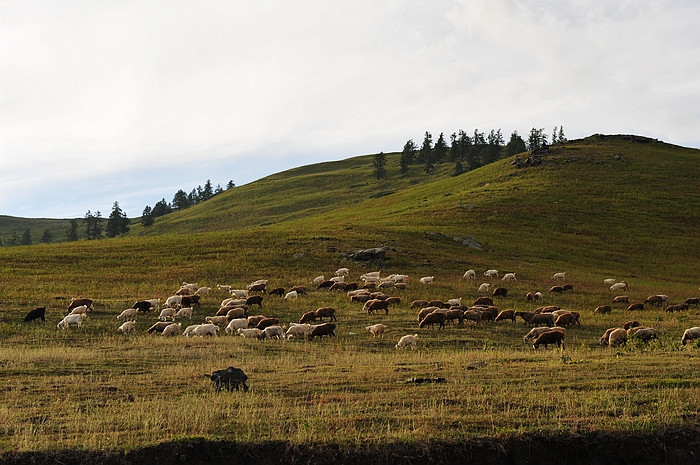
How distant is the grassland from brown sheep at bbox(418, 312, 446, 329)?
764 mm

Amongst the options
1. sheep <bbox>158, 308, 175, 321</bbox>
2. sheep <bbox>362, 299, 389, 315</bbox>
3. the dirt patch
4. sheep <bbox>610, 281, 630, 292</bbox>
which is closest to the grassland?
the dirt patch

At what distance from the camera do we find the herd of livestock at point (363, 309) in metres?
25.1

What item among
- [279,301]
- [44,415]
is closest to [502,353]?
[44,415]

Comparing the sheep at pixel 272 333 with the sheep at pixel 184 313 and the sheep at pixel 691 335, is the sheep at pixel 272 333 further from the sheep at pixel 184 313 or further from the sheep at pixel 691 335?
the sheep at pixel 691 335

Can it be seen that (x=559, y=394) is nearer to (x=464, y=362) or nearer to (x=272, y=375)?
(x=464, y=362)

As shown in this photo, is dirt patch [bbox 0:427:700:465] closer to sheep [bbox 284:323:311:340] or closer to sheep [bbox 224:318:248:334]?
sheep [bbox 284:323:311:340]

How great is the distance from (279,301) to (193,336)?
37.4ft

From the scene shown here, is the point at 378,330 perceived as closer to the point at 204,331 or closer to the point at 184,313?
the point at 204,331

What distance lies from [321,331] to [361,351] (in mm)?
3596

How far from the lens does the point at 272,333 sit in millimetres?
25938

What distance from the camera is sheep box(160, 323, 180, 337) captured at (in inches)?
1047

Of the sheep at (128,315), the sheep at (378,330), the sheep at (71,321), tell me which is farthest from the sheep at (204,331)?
the sheep at (378,330)

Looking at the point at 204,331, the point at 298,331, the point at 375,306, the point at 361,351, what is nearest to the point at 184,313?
the point at 204,331

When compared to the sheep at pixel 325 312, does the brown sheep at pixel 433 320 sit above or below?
below
